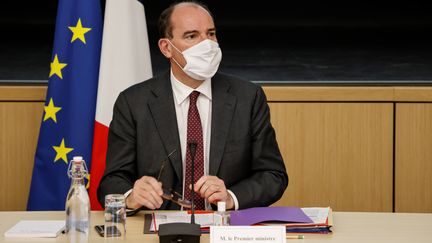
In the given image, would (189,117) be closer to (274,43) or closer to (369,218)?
(369,218)

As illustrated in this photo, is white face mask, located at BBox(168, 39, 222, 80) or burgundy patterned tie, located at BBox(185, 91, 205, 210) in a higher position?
white face mask, located at BBox(168, 39, 222, 80)

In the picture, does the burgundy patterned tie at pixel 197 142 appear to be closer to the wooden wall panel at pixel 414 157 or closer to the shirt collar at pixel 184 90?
the shirt collar at pixel 184 90

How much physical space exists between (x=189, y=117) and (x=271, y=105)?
1356 millimetres

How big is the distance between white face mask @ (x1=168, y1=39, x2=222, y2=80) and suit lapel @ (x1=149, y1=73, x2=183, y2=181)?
0.13 metres

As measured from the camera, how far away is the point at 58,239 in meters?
2.30

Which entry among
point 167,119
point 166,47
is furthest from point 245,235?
point 166,47

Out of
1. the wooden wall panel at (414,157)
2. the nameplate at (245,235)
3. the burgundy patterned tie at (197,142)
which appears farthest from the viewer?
the wooden wall panel at (414,157)

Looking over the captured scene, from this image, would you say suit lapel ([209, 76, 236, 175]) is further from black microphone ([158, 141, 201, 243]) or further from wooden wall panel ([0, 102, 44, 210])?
wooden wall panel ([0, 102, 44, 210])

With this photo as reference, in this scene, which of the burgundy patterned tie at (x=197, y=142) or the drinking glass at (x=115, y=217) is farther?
the burgundy patterned tie at (x=197, y=142)

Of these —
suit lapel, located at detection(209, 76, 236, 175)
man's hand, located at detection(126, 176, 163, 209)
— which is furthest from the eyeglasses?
suit lapel, located at detection(209, 76, 236, 175)

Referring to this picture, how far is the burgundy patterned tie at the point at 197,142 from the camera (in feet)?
9.48

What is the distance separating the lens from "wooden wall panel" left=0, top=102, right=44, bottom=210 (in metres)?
4.28

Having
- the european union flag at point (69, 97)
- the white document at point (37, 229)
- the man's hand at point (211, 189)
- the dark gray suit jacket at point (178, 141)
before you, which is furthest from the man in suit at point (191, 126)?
the european union flag at point (69, 97)

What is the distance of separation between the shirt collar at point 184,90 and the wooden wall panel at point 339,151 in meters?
1.28
